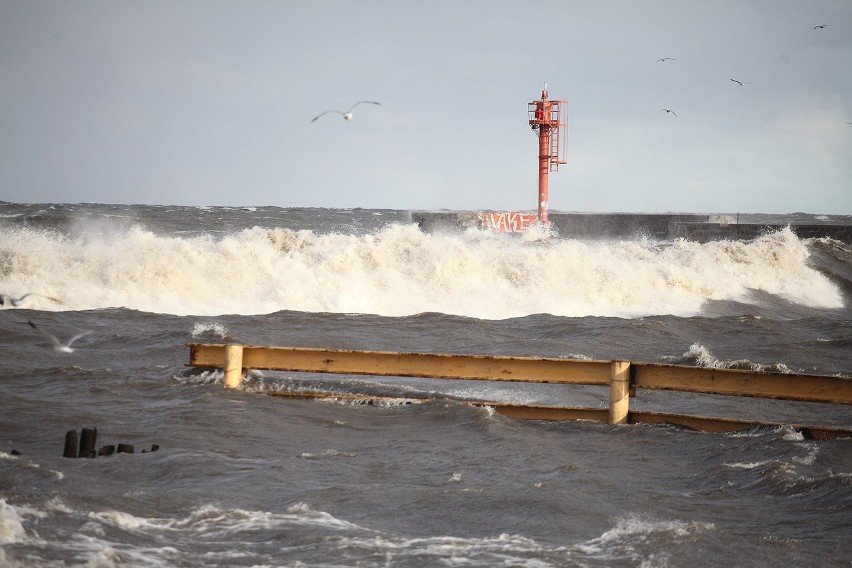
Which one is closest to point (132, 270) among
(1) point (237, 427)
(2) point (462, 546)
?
(1) point (237, 427)

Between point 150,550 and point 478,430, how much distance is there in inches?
161

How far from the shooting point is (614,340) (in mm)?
15703

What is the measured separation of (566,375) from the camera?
8.93 metres

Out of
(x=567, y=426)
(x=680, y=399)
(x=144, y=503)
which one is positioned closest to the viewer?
(x=144, y=503)

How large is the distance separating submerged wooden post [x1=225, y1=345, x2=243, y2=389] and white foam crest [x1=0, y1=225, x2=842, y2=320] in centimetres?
934

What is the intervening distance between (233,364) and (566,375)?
11.7 feet

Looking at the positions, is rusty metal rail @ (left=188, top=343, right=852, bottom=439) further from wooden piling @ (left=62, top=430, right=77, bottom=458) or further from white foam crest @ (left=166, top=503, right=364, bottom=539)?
white foam crest @ (left=166, top=503, right=364, bottom=539)

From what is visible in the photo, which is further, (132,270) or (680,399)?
(132,270)

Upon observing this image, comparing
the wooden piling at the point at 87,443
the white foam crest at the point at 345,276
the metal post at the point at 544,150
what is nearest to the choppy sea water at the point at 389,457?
the wooden piling at the point at 87,443

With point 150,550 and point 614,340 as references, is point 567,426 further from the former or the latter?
point 614,340

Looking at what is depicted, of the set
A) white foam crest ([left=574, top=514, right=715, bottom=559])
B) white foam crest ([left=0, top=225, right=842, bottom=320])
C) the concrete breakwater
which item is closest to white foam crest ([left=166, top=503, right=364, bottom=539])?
white foam crest ([left=574, top=514, right=715, bottom=559])

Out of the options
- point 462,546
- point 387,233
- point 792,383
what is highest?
point 387,233

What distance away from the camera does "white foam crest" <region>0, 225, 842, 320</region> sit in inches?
770

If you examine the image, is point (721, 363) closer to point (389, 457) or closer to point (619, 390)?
point (619, 390)
